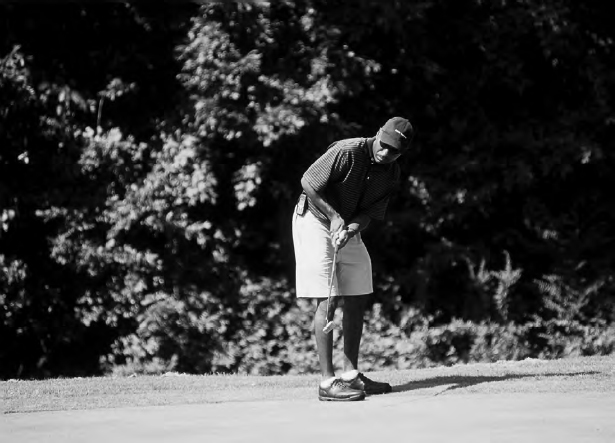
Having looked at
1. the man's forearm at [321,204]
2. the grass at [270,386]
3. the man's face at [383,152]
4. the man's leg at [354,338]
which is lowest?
the grass at [270,386]

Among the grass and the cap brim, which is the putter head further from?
the cap brim

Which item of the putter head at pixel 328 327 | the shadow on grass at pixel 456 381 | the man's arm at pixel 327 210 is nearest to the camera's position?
the putter head at pixel 328 327

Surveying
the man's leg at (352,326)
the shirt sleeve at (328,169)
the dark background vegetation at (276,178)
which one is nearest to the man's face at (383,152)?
the shirt sleeve at (328,169)

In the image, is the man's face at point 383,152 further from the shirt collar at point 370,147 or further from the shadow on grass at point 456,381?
the shadow on grass at point 456,381

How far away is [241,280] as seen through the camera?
11141 mm

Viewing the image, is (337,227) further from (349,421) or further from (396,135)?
(349,421)

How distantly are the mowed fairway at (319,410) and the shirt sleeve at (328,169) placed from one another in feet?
4.39

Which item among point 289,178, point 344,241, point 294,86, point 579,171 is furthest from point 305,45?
point 344,241

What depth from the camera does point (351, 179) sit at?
6625 mm

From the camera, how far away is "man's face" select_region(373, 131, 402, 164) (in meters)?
6.49

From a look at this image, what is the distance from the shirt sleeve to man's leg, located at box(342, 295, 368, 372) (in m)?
0.78

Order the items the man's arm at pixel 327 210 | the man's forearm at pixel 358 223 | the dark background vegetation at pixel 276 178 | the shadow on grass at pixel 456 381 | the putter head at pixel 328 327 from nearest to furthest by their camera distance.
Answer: the putter head at pixel 328 327, the man's arm at pixel 327 210, the man's forearm at pixel 358 223, the shadow on grass at pixel 456 381, the dark background vegetation at pixel 276 178

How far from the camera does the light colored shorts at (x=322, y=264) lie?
6547 mm

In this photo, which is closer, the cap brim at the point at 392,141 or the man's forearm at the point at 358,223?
the cap brim at the point at 392,141
